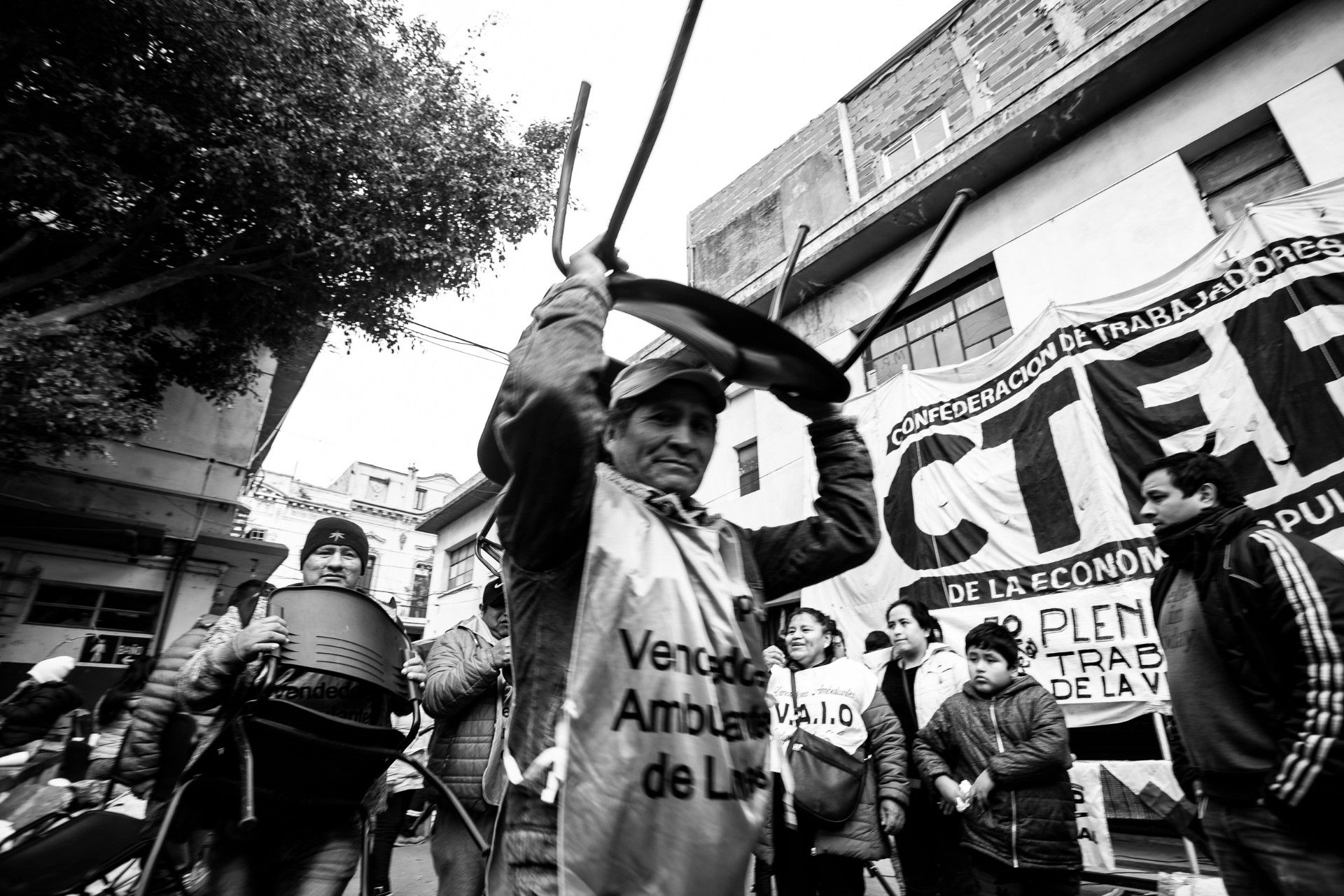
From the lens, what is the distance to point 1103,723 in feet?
14.7

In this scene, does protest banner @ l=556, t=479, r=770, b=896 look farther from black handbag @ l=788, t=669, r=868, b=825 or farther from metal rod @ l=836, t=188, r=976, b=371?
black handbag @ l=788, t=669, r=868, b=825

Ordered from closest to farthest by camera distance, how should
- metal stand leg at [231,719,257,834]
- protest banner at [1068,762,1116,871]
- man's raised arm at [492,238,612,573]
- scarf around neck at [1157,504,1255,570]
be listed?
man's raised arm at [492,238,612,573], metal stand leg at [231,719,257,834], scarf around neck at [1157,504,1255,570], protest banner at [1068,762,1116,871]

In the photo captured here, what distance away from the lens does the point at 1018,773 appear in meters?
2.86

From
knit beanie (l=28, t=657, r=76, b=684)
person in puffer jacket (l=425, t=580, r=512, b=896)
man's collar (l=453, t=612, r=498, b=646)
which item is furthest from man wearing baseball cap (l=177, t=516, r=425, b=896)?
knit beanie (l=28, t=657, r=76, b=684)

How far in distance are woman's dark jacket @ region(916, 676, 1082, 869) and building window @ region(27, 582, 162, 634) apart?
13.3 metres

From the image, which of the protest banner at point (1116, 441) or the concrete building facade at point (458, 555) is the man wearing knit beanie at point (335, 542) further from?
the concrete building facade at point (458, 555)

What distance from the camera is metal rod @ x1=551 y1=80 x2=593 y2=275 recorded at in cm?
140

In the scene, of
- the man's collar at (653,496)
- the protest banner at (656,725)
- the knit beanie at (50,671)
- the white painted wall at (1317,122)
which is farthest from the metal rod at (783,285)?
the white painted wall at (1317,122)

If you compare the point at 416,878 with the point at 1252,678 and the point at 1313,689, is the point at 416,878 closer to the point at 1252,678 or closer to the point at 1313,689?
the point at 1252,678

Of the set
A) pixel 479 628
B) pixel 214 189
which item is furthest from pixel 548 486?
pixel 214 189

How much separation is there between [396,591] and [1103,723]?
3024 cm

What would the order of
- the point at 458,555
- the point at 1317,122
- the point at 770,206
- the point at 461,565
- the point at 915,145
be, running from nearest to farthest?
1. the point at 1317,122
2. the point at 915,145
3. the point at 770,206
4. the point at 461,565
5. the point at 458,555

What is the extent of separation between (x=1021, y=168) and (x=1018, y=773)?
765cm

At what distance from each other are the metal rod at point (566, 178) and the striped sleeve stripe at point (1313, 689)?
2467 mm
